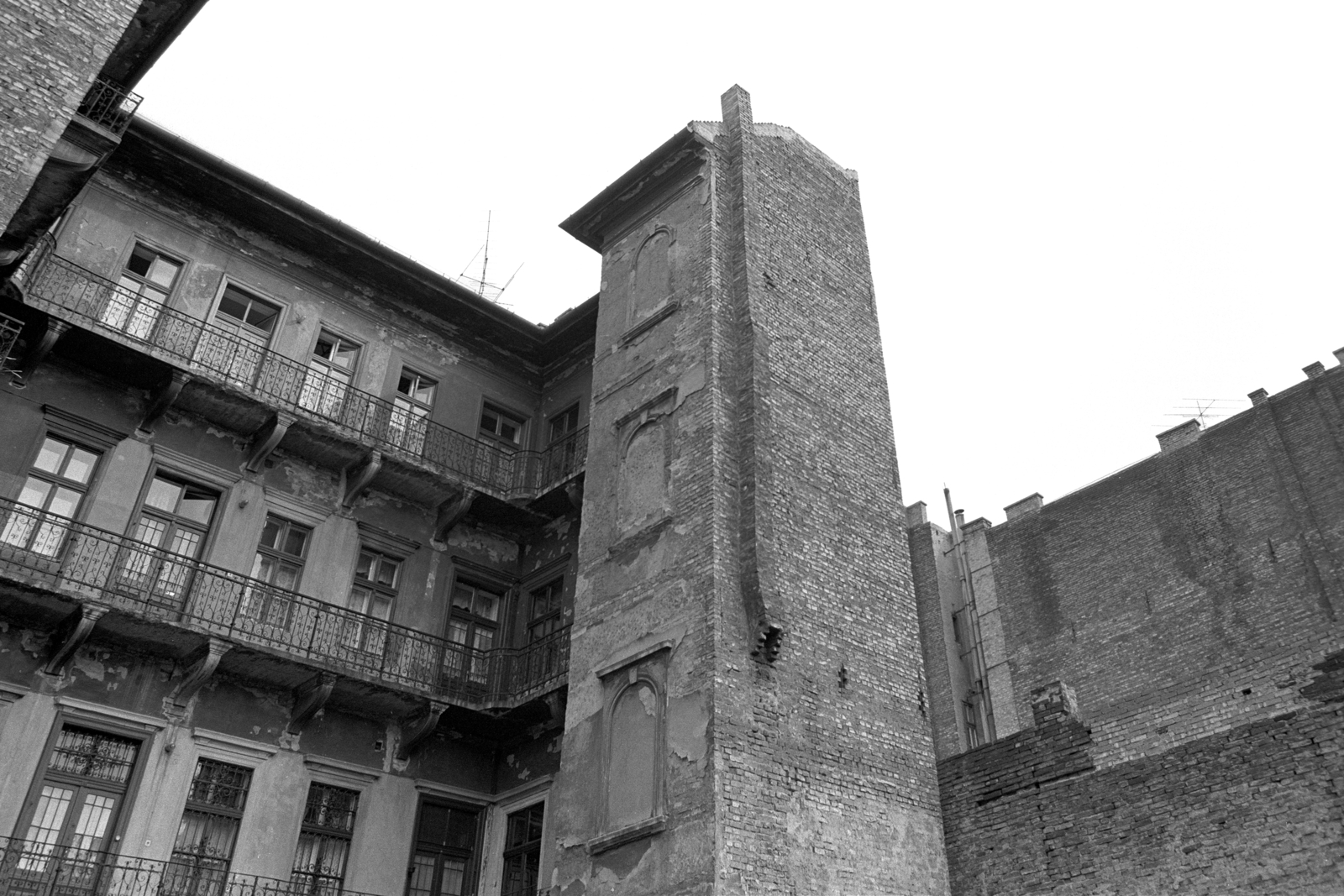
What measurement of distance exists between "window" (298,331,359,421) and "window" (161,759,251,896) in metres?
5.49

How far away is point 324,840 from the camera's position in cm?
1359

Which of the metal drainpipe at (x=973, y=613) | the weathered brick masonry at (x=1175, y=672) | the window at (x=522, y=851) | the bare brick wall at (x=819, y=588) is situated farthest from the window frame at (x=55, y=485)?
the metal drainpipe at (x=973, y=613)

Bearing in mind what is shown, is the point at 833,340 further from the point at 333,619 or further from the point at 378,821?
the point at 378,821

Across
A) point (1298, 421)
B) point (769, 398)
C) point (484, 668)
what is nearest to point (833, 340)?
point (769, 398)

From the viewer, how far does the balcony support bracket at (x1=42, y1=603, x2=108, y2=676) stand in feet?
39.2

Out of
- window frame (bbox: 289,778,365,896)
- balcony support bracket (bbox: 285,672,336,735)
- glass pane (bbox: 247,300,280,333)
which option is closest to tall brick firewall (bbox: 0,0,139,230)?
glass pane (bbox: 247,300,280,333)

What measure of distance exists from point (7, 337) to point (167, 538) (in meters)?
3.19

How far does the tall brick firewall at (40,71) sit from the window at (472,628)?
8350mm

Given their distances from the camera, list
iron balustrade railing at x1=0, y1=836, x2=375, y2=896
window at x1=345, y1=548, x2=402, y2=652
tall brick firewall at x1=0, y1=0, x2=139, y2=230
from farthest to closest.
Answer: window at x1=345, y1=548, x2=402, y2=652 < iron balustrade railing at x1=0, y1=836, x2=375, y2=896 < tall brick firewall at x1=0, y1=0, x2=139, y2=230

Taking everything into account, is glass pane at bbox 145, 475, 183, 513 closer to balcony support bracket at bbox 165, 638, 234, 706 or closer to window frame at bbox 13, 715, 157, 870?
balcony support bracket at bbox 165, 638, 234, 706

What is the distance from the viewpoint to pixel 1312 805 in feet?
30.8

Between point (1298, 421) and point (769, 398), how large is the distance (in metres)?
14.2

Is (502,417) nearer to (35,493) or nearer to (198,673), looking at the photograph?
(198,673)

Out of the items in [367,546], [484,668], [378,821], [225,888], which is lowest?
[225,888]
